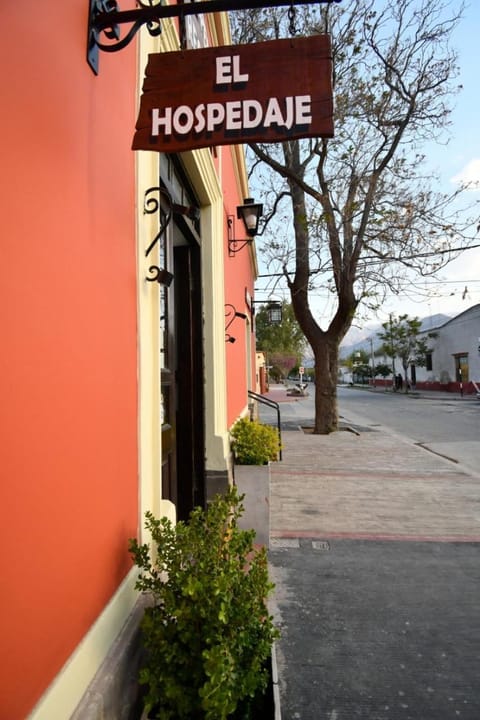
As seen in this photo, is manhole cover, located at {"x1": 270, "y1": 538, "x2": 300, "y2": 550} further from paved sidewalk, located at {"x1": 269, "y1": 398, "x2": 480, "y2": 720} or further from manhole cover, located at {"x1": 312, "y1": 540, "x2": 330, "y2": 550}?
manhole cover, located at {"x1": 312, "y1": 540, "x2": 330, "y2": 550}

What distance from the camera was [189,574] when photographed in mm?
1598

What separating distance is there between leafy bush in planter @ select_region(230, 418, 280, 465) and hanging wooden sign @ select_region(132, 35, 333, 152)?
11.3 ft

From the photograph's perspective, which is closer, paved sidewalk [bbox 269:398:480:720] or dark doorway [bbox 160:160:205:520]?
paved sidewalk [bbox 269:398:480:720]

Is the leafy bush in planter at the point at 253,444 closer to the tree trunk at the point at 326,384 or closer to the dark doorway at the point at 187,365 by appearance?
the dark doorway at the point at 187,365

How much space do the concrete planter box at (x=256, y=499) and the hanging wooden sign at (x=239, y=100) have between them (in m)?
2.89

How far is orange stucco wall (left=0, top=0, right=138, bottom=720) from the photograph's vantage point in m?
1.03

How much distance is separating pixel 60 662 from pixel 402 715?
1609mm

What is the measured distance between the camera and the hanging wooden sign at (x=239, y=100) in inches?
62.4

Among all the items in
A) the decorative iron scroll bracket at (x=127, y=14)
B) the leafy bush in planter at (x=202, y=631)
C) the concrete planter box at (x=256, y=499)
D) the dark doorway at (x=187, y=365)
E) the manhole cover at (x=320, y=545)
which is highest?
the decorative iron scroll bracket at (x=127, y=14)

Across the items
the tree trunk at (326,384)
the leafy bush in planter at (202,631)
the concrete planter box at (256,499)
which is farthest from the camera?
the tree trunk at (326,384)

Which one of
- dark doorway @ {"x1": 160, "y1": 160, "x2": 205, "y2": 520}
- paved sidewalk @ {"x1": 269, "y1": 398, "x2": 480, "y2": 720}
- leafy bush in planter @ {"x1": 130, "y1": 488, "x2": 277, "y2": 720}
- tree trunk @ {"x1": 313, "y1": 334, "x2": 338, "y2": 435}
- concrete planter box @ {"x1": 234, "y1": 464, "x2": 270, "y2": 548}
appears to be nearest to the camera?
leafy bush in planter @ {"x1": 130, "y1": 488, "x2": 277, "y2": 720}

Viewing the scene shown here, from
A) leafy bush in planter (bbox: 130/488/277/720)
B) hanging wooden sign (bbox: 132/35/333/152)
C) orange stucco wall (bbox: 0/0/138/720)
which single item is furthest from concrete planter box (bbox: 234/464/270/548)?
hanging wooden sign (bbox: 132/35/333/152)

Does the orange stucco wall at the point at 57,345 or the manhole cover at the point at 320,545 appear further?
the manhole cover at the point at 320,545

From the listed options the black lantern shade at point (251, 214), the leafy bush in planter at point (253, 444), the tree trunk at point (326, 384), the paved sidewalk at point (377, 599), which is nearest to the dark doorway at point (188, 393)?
the leafy bush in planter at point (253, 444)
